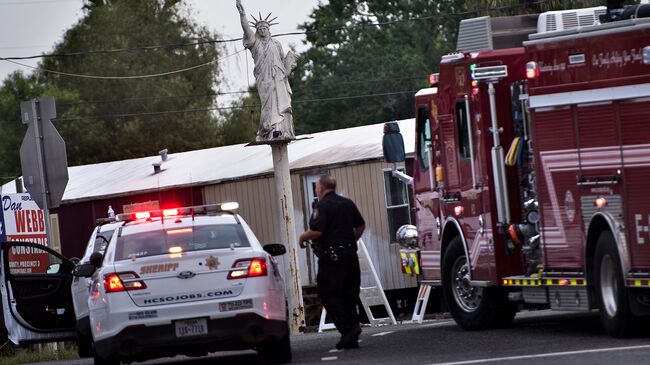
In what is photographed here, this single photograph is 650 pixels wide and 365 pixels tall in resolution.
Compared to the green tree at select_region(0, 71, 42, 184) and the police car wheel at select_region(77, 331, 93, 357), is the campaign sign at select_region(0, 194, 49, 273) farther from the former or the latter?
the green tree at select_region(0, 71, 42, 184)

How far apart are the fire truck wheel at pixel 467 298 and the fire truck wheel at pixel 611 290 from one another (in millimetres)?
2484

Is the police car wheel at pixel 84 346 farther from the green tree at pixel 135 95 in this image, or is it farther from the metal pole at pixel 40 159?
the green tree at pixel 135 95

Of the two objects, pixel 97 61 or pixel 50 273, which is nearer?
pixel 50 273

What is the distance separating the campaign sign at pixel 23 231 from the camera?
79.8ft

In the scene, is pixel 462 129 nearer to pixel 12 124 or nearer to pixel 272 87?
pixel 272 87

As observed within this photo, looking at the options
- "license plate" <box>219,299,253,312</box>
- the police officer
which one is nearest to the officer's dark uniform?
the police officer

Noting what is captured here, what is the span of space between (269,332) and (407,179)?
5930mm

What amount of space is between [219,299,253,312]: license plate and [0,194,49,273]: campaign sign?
11.4m

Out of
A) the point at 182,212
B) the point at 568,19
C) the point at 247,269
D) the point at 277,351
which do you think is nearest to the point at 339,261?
the point at 277,351

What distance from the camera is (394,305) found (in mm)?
31328

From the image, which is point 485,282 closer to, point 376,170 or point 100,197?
point 376,170

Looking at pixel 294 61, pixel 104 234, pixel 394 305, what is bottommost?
pixel 394 305

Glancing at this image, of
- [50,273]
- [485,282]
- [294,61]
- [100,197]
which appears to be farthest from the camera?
[100,197]

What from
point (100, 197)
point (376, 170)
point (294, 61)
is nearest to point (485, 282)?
point (294, 61)
